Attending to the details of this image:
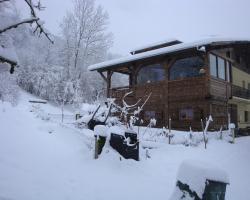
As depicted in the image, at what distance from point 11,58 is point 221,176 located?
4.88 m

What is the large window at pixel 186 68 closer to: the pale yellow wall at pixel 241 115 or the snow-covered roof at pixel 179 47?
the snow-covered roof at pixel 179 47

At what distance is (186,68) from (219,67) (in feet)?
7.20

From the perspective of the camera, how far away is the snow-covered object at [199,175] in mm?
3980

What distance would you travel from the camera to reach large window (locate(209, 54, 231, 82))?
17584 mm

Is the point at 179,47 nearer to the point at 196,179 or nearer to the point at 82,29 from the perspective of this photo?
the point at 196,179

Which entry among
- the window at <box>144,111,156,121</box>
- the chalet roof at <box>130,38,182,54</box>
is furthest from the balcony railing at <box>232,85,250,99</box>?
the window at <box>144,111,156,121</box>

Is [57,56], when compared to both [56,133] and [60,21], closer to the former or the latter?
[60,21]

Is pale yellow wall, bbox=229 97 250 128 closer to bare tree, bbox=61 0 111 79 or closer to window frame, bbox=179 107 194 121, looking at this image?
window frame, bbox=179 107 194 121

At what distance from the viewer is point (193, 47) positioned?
51.2 ft

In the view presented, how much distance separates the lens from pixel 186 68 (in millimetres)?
19094

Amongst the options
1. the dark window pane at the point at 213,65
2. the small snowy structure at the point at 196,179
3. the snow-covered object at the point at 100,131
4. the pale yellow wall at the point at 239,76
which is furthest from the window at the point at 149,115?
the small snowy structure at the point at 196,179

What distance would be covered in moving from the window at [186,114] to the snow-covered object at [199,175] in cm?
1336

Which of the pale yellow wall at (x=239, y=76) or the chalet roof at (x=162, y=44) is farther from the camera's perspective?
the pale yellow wall at (x=239, y=76)

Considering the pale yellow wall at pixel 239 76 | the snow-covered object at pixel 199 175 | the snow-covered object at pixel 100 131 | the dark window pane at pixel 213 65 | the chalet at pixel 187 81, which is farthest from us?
the pale yellow wall at pixel 239 76
